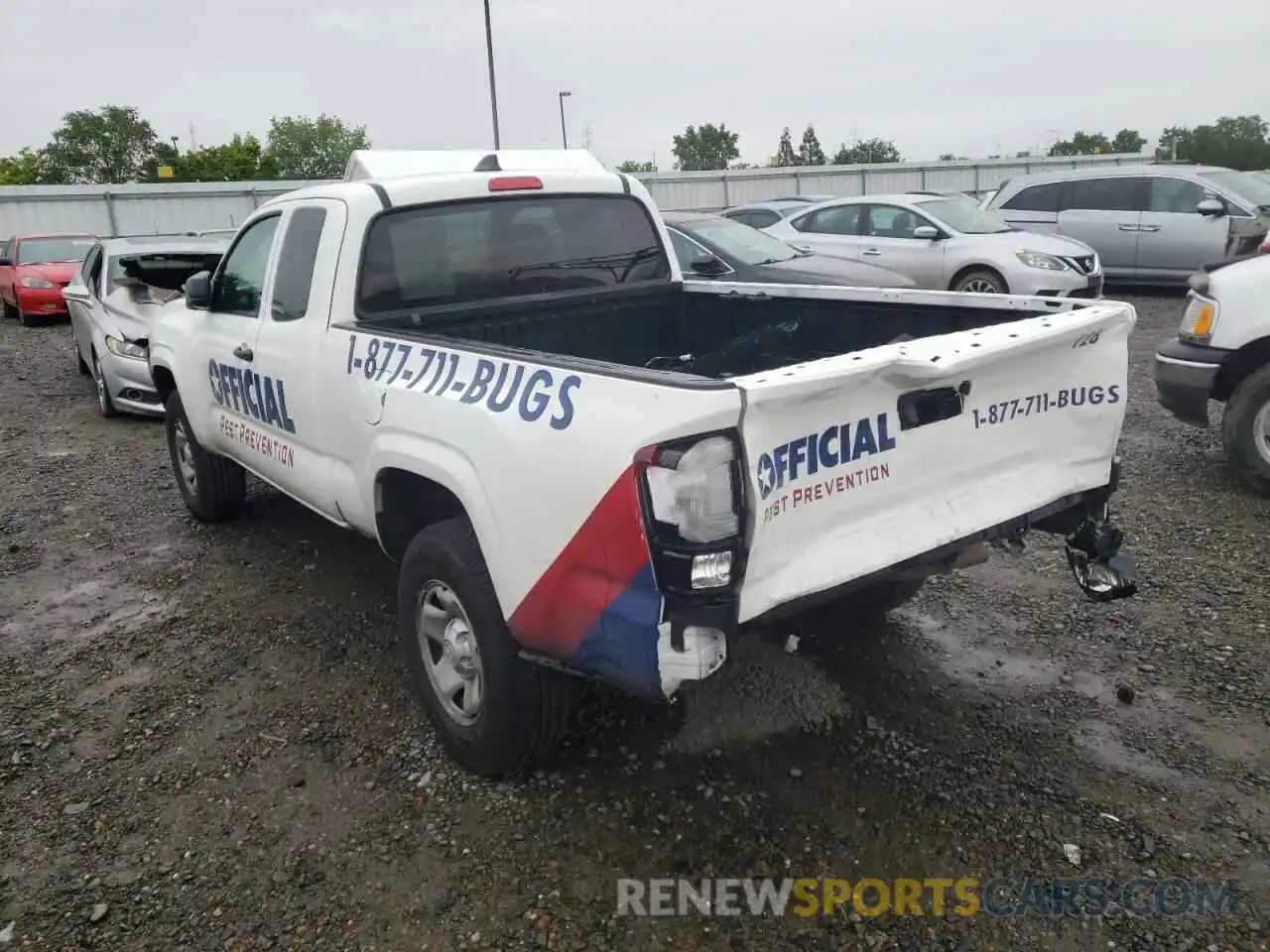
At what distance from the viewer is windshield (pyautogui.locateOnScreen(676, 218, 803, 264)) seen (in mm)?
10172

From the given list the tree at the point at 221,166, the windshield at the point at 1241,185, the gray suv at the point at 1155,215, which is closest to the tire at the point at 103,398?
the gray suv at the point at 1155,215

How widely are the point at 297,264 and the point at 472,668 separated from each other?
2.02 meters

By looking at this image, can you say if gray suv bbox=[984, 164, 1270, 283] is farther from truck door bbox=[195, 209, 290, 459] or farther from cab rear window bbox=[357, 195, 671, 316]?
truck door bbox=[195, 209, 290, 459]

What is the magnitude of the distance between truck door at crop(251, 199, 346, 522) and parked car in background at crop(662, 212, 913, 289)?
5.27 m

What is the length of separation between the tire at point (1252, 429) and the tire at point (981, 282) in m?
6.06

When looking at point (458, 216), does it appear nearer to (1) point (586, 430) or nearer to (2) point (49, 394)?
Answer: (1) point (586, 430)

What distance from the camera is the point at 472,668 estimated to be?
3.20 meters

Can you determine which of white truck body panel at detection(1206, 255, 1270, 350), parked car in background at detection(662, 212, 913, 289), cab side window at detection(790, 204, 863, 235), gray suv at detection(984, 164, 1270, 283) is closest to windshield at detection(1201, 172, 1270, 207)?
gray suv at detection(984, 164, 1270, 283)

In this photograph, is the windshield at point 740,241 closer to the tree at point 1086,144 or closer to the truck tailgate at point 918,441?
the truck tailgate at point 918,441

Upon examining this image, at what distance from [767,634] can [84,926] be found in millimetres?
2032

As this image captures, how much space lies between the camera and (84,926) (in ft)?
8.86

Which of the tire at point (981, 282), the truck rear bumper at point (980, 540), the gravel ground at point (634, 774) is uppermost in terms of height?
the tire at point (981, 282)

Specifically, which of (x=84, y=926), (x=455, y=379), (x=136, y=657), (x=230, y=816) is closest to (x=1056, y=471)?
(x=455, y=379)

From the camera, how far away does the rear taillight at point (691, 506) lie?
2352 mm
